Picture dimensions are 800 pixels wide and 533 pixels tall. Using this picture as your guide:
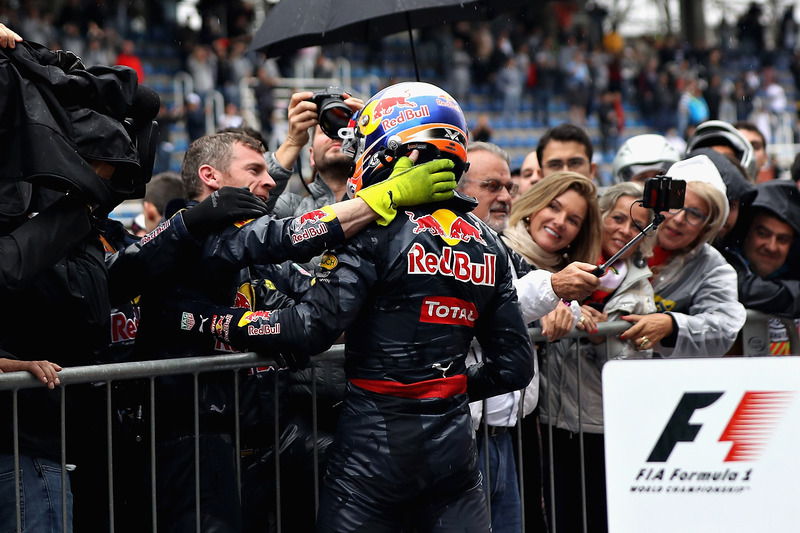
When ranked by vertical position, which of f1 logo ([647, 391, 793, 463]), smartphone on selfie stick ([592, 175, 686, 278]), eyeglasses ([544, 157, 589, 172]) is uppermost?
smartphone on selfie stick ([592, 175, 686, 278])

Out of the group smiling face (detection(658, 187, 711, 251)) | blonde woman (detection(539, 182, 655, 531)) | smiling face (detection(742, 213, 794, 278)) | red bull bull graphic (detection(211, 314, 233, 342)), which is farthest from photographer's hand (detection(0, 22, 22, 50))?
smiling face (detection(742, 213, 794, 278))

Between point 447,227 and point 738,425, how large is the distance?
0.96m

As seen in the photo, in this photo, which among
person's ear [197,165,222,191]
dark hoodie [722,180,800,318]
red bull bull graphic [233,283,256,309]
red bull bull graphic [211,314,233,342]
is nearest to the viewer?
red bull bull graphic [211,314,233,342]

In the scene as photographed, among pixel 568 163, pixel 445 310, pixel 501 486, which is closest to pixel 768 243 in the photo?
pixel 568 163

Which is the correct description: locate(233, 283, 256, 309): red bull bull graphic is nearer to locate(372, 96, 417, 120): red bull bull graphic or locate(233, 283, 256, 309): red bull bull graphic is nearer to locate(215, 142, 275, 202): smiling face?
locate(215, 142, 275, 202): smiling face

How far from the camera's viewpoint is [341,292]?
2.83 meters

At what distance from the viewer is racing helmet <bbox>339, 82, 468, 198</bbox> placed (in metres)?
2.92

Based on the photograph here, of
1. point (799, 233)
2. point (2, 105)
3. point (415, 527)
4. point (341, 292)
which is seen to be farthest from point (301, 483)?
point (799, 233)

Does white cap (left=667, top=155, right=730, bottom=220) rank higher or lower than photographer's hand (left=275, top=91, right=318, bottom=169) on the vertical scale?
lower

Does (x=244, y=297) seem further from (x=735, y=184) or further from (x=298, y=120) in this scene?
(x=735, y=184)

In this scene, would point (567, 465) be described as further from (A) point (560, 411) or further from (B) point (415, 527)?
(B) point (415, 527)

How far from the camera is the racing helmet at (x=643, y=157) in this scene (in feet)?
17.8

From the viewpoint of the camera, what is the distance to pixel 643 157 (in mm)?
5465

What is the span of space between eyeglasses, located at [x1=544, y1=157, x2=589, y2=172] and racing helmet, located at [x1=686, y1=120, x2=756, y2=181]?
62cm
